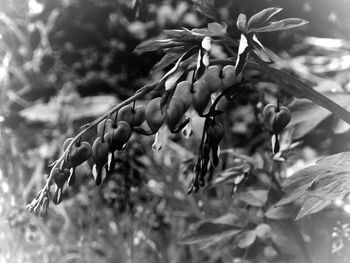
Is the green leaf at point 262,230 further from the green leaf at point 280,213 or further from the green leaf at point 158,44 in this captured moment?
the green leaf at point 158,44

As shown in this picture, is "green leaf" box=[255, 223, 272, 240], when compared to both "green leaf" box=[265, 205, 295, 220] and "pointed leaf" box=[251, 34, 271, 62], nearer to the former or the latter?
"green leaf" box=[265, 205, 295, 220]

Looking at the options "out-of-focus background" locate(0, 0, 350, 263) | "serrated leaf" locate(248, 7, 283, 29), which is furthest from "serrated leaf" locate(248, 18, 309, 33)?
"out-of-focus background" locate(0, 0, 350, 263)

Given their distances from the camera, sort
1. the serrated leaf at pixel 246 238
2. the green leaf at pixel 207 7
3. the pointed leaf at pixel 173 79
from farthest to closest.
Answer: the serrated leaf at pixel 246 238 → the green leaf at pixel 207 7 → the pointed leaf at pixel 173 79

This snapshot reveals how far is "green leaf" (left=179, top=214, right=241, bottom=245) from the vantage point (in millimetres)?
1289

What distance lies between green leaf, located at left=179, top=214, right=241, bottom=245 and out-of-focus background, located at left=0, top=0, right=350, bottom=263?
257 mm

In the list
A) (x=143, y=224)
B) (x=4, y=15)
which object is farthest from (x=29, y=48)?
(x=143, y=224)

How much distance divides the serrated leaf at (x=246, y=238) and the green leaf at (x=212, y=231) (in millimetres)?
15

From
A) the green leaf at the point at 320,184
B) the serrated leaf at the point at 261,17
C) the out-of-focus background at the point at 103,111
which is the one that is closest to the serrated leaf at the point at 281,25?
the serrated leaf at the point at 261,17

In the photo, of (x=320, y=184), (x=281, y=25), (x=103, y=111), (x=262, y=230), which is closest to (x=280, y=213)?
(x=262, y=230)

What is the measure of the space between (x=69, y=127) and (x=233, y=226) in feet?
4.63

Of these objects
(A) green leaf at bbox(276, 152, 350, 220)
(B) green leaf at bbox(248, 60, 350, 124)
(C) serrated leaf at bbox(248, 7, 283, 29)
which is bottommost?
(A) green leaf at bbox(276, 152, 350, 220)

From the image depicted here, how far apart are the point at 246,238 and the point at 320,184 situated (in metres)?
0.53

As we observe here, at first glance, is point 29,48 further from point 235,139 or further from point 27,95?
point 235,139

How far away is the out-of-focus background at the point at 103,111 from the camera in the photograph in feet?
6.28
